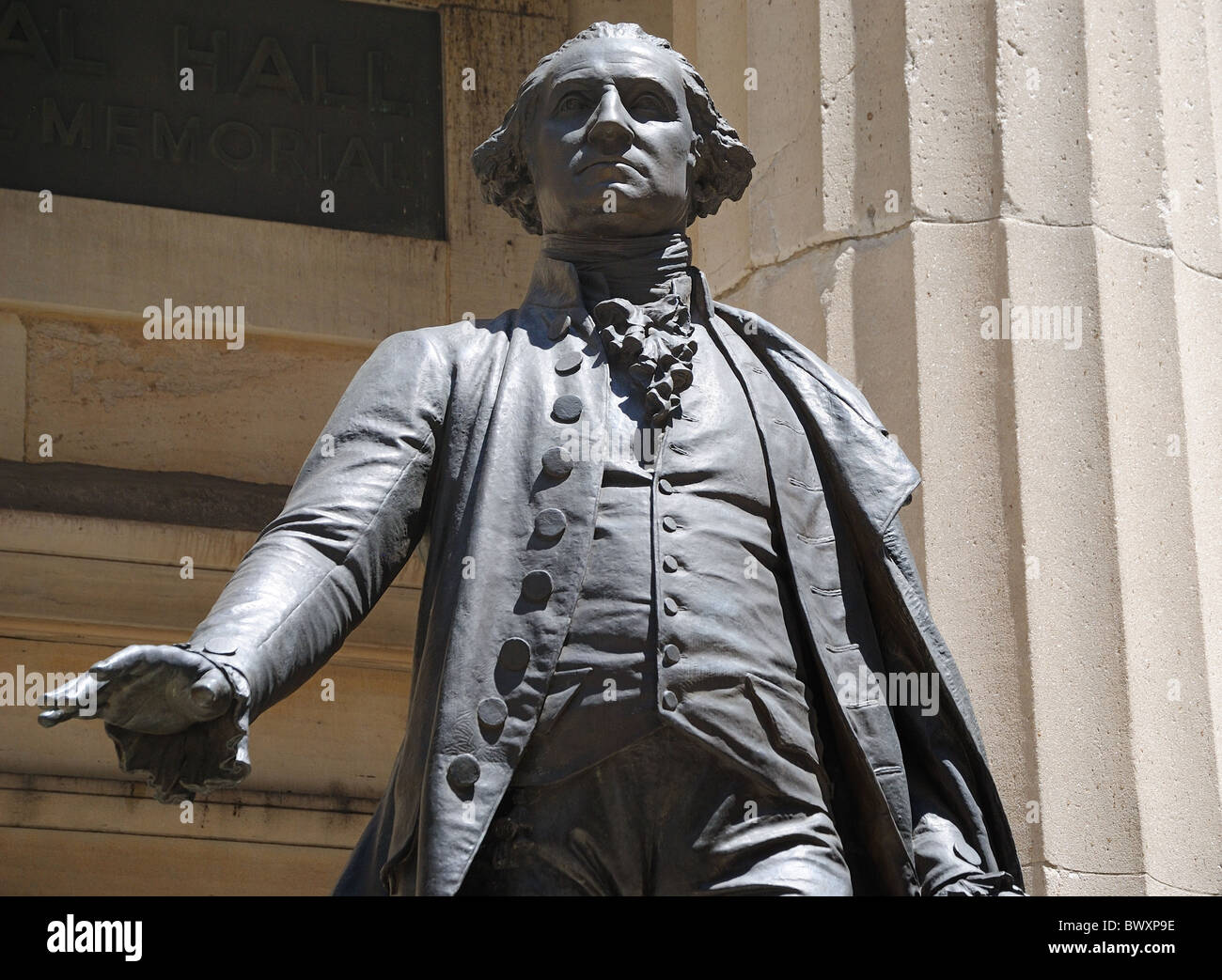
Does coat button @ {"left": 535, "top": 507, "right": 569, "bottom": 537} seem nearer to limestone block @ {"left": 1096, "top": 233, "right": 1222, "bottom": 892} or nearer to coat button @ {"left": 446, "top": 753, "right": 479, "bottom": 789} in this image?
coat button @ {"left": 446, "top": 753, "right": 479, "bottom": 789}

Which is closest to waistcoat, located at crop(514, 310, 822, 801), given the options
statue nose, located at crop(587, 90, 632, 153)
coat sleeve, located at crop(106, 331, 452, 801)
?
coat sleeve, located at crop(106, 331, 452, 801)

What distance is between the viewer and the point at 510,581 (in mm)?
4469

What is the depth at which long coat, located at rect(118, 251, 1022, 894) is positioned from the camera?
432 cm

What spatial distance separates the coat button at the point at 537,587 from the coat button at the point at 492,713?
0.62 ft

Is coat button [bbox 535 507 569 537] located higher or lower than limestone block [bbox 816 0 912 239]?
lower

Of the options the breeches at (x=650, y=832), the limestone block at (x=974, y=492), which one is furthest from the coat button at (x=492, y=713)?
the limestone block at (x=974, y=492)

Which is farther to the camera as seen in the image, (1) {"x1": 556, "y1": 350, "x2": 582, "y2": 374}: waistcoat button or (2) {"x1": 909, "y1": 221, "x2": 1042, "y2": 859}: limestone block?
(2) {"x1": 909, "y1": 221, "x2": 1042, "y2": 859}: limestone block

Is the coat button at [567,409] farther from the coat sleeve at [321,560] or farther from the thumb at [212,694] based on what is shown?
the thumb at [212,694]

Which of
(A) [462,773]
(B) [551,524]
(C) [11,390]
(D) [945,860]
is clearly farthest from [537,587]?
(C) [11,390]

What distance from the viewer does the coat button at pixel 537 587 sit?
14.6 ft

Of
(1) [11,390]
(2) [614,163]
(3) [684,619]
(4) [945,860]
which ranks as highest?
(1) [11,390]

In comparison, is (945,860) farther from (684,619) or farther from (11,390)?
(11,390)

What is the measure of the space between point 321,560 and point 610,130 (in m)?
0.93

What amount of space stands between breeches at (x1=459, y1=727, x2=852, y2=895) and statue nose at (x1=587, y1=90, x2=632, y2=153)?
1.07 meters
